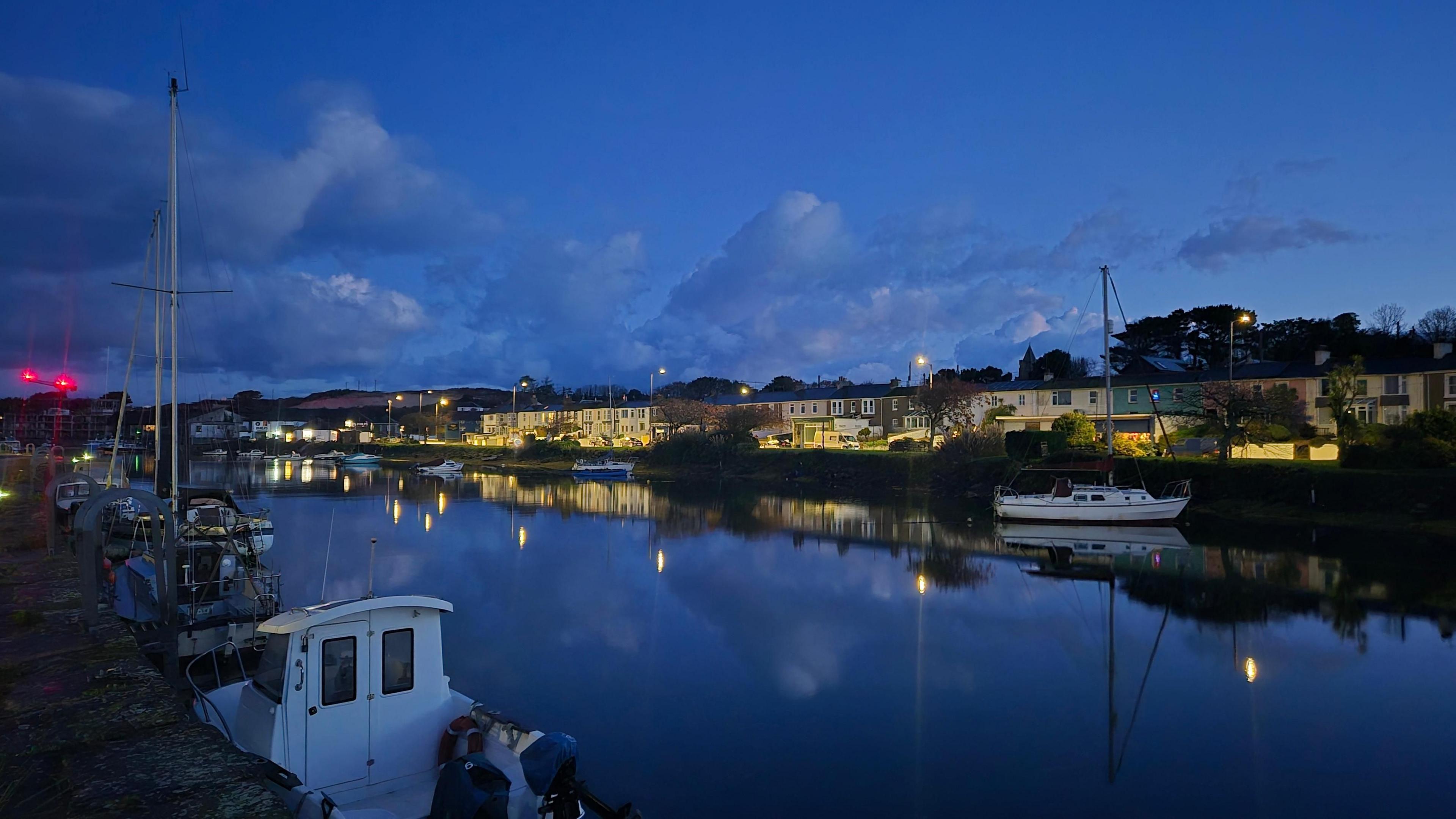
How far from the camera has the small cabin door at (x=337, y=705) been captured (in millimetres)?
7973

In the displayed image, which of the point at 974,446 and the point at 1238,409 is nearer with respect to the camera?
the point at 1238,409

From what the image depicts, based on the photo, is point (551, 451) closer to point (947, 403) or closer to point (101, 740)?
point (947, 403)

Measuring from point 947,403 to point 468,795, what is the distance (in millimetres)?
60010

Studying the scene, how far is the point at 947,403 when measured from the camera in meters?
63.2

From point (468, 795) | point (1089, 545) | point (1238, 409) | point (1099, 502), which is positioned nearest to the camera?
point (468, 795)

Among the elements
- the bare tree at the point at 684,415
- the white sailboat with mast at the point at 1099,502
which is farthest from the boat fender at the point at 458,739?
the bare tree at the point at 684,415

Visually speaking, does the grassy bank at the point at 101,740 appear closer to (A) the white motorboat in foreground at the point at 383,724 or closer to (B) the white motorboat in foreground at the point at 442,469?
(A) the white motorboat in foreground at the point at 383,724

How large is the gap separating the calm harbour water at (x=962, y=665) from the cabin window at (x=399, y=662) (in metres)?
3.78

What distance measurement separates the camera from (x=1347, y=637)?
18141 mm

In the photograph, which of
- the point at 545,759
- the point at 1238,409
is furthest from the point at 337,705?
the point at 1238,409

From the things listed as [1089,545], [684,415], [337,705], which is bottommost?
[1089,545]

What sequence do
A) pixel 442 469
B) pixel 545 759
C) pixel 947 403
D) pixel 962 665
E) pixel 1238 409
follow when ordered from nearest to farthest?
pixel 545 759 < pixel 962 665 < pixel 1238 409 < pixel 947 403 < pixel 442 469

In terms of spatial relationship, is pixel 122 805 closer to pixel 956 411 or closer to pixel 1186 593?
pixel 1186 593

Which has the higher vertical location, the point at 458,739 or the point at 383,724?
the point at 383,724
